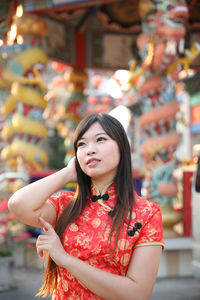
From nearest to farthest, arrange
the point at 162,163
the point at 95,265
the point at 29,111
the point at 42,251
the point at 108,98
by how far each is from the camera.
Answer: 1. the point at 95,265
2. the point at 42,251
3. the point at 162,163
4. the point at 29,111
5. the point at 108,98

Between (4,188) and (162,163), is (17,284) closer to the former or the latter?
(4,188)

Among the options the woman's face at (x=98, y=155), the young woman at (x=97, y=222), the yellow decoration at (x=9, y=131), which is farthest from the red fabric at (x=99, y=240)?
the yellow decoration at (x=9, y=131)

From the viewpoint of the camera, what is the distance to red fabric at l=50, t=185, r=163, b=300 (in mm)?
1717

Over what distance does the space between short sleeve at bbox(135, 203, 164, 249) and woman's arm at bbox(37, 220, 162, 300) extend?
2 centimetres

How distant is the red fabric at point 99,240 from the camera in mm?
1717

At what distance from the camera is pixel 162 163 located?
7023 mm

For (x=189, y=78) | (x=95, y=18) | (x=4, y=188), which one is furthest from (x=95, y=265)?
(x=189, y=78)

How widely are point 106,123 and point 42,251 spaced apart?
615 mm

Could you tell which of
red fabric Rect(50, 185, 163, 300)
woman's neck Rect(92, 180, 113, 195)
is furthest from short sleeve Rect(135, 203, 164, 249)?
woman's neck Rect(92, 180, 113, 195)

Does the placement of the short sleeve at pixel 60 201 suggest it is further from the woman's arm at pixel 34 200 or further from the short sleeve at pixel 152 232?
the short sleeve at pixel 152 232

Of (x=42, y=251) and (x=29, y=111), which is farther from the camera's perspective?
(x=29, y=111)

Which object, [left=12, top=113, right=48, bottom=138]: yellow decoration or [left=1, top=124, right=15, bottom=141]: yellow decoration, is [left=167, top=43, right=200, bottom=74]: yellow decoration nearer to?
[left=12, top=113, right=48, bottom=138]: yellow decoration

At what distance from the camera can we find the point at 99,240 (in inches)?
68.1

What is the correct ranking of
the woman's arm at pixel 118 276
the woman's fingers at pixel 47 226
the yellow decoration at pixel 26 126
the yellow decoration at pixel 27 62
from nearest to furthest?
the woman's arm at pixel 118 276 < the woman's fingers at pixel 47 226 < the yellow decoration at pixel 27 62 < the yellow decoration at pixel 26 126
